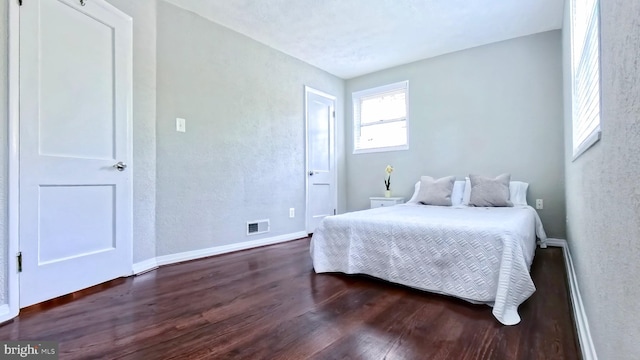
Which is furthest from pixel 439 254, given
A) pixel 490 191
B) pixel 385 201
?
pixel 385 201

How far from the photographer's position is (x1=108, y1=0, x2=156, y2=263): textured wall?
8.24 ft

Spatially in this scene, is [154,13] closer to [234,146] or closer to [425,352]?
[234,146]

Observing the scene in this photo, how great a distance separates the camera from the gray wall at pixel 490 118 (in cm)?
337

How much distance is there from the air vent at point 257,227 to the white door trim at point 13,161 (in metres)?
1.98

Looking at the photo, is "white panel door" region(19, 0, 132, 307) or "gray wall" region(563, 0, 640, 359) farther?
"white panel door" region(19, 0, 132, 307)

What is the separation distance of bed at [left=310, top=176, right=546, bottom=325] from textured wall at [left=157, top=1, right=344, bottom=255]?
1.24 metres

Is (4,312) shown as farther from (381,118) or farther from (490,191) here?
(381,118)

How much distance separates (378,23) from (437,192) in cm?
193

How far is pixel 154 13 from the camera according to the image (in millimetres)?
2703

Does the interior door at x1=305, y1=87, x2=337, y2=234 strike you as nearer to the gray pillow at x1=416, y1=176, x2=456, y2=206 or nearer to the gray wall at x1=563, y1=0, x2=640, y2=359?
the gray pillow at x1=416, y1=176, x2=456, y2=206

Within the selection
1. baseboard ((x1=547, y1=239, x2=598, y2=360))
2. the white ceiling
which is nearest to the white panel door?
the white ceiling

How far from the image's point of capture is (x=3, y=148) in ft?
5.52

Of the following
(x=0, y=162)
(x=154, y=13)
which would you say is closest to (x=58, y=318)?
(x=0, y=162)

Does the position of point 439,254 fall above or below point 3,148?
below
